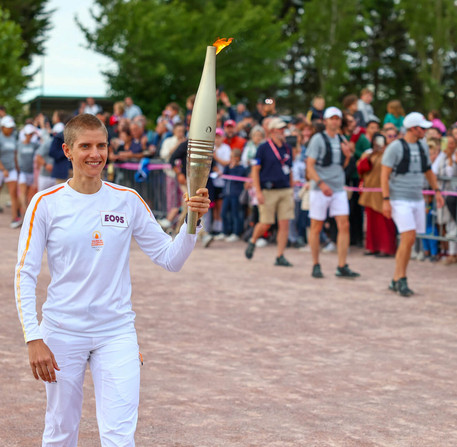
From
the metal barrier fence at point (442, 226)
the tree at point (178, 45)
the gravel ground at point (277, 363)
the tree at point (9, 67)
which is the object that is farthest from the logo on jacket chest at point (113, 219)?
the tree at point (9, 67)

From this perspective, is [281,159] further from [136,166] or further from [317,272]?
[136,166]

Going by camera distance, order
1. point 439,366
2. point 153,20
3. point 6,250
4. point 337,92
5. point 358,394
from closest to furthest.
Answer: point 358,394, point 439,366, point 6,250, point 153,20, point 337,92

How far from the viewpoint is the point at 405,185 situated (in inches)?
434

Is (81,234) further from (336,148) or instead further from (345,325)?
(336,148)

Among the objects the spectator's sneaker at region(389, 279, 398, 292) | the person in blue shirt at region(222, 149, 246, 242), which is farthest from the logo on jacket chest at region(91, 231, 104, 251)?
the person in blue shirt at region(222, 149, 246, 242)

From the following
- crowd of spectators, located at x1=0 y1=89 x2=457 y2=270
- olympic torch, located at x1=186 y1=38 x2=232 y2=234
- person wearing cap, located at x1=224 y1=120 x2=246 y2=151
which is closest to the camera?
olympic torch, located at x1=186 y1=38 x2=232 y2=234

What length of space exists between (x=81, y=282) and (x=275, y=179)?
9346mm

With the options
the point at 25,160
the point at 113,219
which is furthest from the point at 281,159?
the point at 113,219

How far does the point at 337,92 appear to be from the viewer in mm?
39406

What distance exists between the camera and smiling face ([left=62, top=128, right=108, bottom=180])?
4.27 meters

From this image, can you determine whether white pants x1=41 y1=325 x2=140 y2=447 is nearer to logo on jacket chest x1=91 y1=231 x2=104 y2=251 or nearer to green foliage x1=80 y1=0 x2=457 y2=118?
logo on jacket chest x1=91 y1=231 x2=104 y2=251

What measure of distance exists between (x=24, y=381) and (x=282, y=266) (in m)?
6.99

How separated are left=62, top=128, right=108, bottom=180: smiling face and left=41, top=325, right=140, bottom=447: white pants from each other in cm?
74

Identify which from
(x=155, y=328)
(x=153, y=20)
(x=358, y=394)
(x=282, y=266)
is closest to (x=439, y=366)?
(x=358, y=394)
